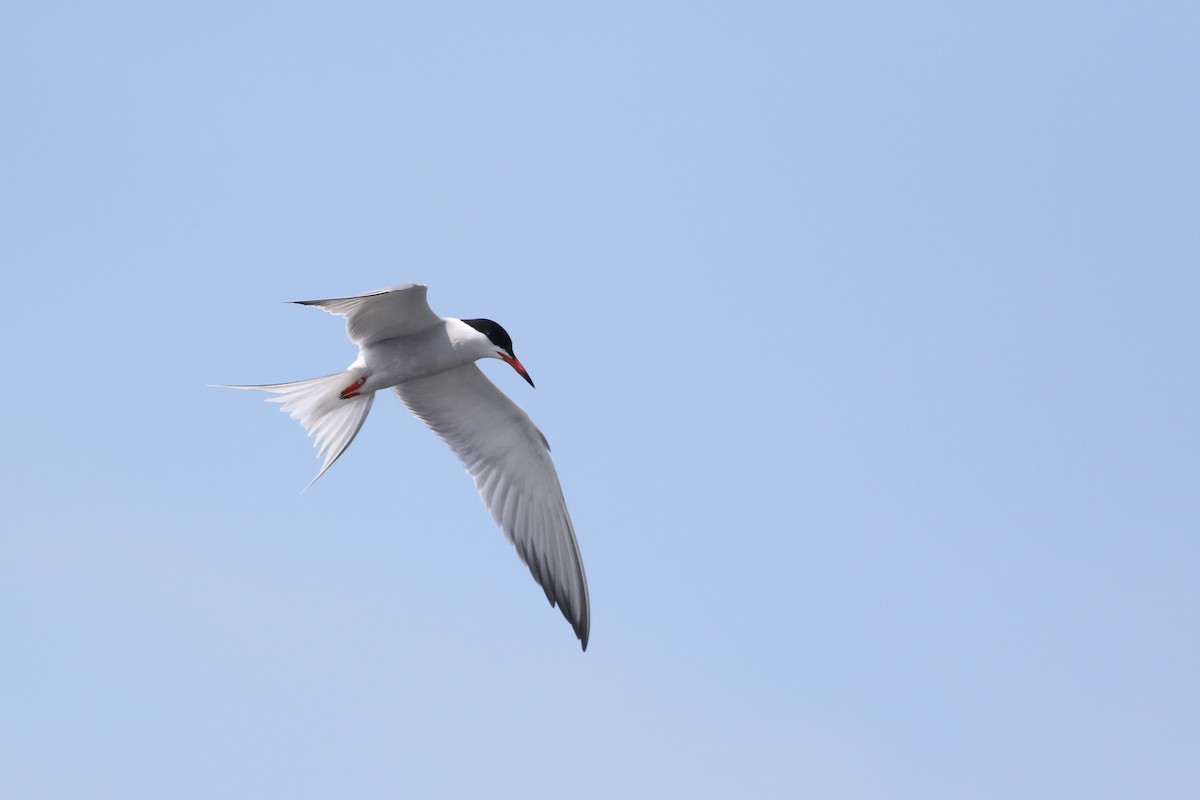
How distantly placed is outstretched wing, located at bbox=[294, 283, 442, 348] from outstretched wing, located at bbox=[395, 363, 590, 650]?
2.49 ft

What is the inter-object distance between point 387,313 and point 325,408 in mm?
981

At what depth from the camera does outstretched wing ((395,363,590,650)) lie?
9.28 meters

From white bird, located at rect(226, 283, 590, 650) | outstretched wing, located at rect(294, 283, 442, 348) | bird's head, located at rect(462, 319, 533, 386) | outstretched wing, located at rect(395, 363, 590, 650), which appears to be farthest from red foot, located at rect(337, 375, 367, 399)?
bird's head, located at rect(462, 319, 533, 386)

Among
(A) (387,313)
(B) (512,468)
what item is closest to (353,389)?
(A) (387,313)

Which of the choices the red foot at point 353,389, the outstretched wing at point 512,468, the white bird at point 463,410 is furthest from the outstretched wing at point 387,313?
the outstretched wing at point 512,468

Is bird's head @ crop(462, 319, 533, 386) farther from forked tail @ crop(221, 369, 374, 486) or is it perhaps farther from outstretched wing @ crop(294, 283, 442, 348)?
forked tail @ crop(221, 369, 374, 486)

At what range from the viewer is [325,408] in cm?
888

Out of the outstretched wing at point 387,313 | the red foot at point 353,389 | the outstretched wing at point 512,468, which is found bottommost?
the outstretched wing at point 512,468

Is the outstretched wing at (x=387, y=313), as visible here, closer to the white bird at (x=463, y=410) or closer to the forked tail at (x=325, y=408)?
the white bird at (x=463, y=410)

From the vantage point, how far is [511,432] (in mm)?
9539

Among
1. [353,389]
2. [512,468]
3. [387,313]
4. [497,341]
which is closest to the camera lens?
[387,313]

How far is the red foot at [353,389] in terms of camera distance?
8.77 m

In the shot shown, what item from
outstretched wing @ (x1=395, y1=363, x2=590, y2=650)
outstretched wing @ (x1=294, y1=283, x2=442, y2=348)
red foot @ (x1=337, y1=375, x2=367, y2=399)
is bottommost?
outstretched wing @ (x1=395, y1=363, x2=590, y2=650)

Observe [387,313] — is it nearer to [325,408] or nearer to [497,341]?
[497,341]
